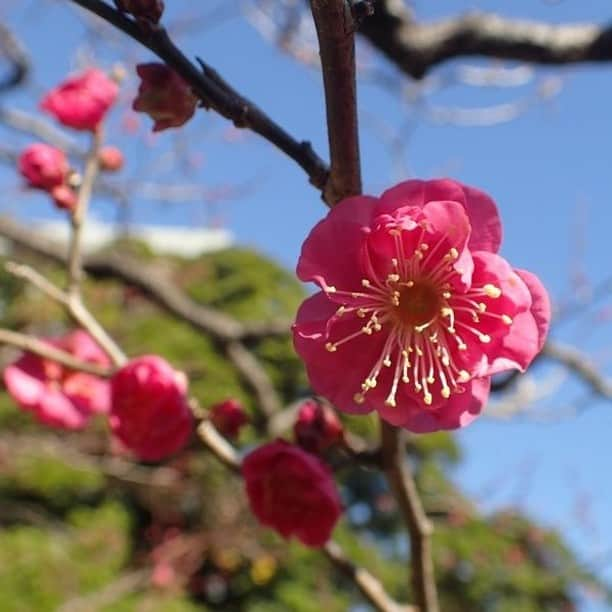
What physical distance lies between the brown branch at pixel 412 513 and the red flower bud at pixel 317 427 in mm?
64

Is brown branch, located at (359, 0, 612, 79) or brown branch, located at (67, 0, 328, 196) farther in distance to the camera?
brown branch, located at (359, 0, 612, 79)

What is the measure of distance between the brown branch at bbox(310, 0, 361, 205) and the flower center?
0.18 meters

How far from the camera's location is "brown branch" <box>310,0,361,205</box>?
0.61 metres

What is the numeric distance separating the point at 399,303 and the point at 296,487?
0.22 metres

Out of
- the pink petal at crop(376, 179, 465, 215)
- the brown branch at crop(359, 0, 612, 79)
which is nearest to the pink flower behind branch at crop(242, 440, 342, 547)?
the pink petal at crop(376, 179, 465, 215)

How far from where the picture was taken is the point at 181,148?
161 inches

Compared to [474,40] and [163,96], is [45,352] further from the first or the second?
[474,40]

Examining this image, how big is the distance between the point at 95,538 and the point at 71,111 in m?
2.73

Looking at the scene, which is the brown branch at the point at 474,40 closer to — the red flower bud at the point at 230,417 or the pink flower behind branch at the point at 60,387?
the pink flower behind branch at the point at 60,387

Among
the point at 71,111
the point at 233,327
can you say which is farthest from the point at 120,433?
the point at 233,327

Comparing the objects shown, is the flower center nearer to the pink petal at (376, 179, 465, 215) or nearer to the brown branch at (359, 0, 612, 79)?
the pink petal at (376, 179, 465, 215)

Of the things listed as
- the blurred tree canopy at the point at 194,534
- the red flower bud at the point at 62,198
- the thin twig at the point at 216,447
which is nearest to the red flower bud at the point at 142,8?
the thin twig at the point at 216,447

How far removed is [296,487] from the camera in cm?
96

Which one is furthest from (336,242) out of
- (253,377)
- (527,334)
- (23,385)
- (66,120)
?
(253,377)
